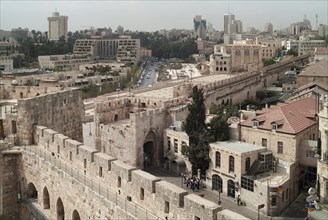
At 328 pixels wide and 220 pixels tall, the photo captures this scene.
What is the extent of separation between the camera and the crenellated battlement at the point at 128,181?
1013cm

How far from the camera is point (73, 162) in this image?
559 inches

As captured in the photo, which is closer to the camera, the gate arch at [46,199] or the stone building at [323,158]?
the gate arch at [46,199]

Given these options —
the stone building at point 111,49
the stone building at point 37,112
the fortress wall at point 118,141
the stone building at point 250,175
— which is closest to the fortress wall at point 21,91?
the stone building at point 37,112

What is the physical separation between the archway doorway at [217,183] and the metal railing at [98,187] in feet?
33.7

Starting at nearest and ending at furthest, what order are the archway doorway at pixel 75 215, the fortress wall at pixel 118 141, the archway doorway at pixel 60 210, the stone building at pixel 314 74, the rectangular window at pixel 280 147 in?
the archway doorway at pixel 75 215 < the archway doorway at pixel 60 210 < the rectangular window at pixel 280 147 < the fortress wall at pixel 118 141 < the stone building at pixel 314 74

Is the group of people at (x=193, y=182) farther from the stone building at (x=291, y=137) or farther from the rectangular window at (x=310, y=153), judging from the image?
the rectangular window at (x=310, y=153)

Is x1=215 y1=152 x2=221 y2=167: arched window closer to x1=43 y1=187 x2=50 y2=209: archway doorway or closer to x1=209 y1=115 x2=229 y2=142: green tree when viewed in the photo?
x1=209 y1=115 x2=229 y2=142: green tree

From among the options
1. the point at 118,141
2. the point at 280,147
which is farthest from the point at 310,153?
the point at 118,141

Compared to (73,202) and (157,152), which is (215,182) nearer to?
(157,152)

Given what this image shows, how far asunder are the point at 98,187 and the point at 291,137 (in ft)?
41.7

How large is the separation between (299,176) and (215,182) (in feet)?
13.5

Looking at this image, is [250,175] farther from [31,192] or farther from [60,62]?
[60,62]

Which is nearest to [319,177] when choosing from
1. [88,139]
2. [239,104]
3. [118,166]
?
[118,166]

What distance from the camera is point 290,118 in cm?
2388
